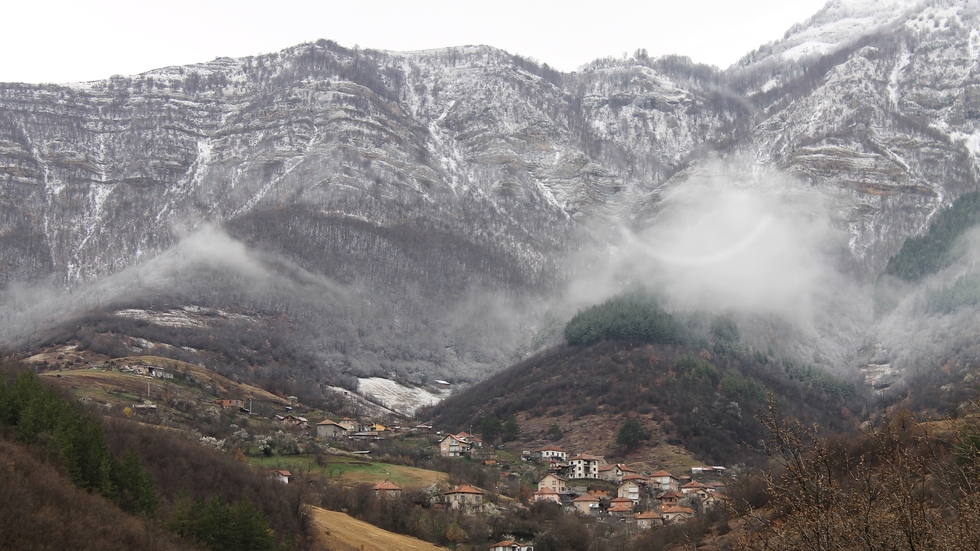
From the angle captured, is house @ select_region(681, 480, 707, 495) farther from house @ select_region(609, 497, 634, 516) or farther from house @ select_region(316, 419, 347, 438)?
house @ select_region(316, 419, 347, 438)

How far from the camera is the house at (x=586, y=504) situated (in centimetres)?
8119

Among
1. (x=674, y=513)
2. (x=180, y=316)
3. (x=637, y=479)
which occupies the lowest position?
(x=637, y=479)

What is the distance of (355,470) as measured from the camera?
3241 inches

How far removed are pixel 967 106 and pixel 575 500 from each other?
520ft

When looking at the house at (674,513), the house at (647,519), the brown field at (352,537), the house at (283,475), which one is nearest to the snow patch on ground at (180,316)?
the house at (283,475)

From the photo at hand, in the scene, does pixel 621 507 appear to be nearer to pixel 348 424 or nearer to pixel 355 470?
pixel 355 470

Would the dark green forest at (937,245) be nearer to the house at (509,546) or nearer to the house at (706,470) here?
the house at (706,470)

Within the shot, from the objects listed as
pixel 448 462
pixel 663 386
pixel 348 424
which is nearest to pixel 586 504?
pixel 448 462

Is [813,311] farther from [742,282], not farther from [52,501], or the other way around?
[52,501]

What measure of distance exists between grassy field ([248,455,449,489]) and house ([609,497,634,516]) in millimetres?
14937

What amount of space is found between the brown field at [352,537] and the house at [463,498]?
994cm

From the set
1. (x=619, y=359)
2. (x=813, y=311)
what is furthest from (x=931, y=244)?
(x=619, y=359)

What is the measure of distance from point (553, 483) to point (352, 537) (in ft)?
105

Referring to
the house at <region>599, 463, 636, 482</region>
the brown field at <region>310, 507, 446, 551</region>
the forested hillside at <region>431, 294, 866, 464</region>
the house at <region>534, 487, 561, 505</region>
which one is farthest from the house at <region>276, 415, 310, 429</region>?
the brown field at <region>310, 507, 446, 551</region>
